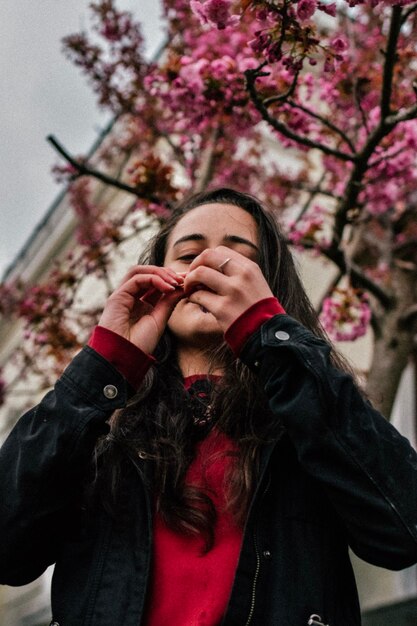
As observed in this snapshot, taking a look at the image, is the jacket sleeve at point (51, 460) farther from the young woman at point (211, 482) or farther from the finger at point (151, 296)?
the finger at point (151, 296)

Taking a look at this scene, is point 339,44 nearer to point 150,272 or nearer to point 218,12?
point 218,12

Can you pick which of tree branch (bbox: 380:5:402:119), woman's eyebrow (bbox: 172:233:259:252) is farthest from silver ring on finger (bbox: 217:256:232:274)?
tree branch (bbox: 380:5:402:119)

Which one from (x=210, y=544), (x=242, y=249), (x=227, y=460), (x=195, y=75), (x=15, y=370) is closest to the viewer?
(x=210, y=544)

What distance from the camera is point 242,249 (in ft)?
6.41

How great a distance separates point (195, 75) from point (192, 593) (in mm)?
3198

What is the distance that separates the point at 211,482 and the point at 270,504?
147 millimetres

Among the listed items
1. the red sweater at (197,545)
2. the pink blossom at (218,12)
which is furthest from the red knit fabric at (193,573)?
the pink blossom at (218,12)

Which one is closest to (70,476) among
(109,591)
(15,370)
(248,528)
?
(109,591)

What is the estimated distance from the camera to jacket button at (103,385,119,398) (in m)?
1.57

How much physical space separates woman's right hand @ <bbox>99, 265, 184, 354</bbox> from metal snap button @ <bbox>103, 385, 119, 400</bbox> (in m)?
0.12

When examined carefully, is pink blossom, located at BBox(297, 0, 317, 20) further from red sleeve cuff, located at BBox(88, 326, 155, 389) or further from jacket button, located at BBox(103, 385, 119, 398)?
jacket button, located at BBox(103, 385, 119, 398)

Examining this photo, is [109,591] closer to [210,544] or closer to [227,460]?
[210,544]

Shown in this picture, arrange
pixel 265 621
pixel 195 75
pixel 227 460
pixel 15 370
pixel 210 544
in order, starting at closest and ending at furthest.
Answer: pixel 265 621
pixel 210 544
pixel 227 460
pixel 195 75
pixel 15 370

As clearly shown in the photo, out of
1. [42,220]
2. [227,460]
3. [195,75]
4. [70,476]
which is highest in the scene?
[42,220]
